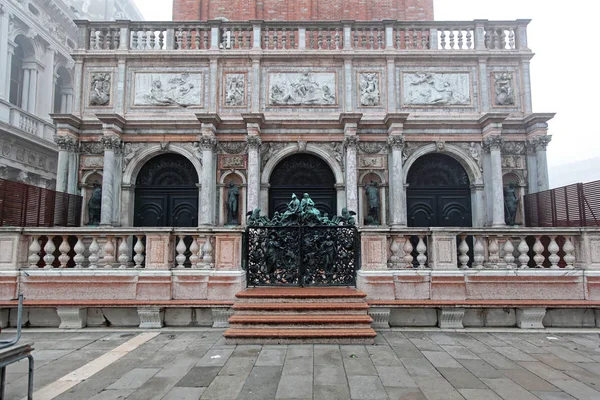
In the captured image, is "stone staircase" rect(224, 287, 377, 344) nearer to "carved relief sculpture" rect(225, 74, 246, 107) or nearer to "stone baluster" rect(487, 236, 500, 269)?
"stone baluster" rect(487, 236, 500, 269)

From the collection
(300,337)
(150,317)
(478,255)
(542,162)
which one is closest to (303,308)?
(300,337)

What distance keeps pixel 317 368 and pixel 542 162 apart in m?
13.1

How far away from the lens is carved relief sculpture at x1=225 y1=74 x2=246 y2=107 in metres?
14.6

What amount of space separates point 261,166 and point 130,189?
5.16 m

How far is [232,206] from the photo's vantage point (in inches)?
547

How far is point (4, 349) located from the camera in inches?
141

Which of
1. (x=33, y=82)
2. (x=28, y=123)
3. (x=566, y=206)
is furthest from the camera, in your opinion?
(x=33, y=82)

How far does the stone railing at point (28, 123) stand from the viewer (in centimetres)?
1714

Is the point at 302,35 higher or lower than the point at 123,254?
higher

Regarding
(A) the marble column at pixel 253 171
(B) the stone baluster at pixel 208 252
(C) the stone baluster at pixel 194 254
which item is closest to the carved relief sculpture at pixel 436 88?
(A) the marble column at pixel 253 171

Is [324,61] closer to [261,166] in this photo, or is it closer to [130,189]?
[261,166]

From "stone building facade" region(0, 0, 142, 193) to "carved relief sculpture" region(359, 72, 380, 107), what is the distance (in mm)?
11445

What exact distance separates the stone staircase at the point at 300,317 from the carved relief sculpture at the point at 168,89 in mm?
10218

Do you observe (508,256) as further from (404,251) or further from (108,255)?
(108,255)
